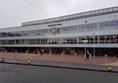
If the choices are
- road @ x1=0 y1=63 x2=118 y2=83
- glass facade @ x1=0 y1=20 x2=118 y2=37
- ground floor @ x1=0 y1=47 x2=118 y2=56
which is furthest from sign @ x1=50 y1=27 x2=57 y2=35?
road @ x1=0 y1=63 x2=118 y2=83

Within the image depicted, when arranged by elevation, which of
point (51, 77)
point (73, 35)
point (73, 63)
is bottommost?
point (73, 63)

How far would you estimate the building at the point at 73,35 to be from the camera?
59531 mm

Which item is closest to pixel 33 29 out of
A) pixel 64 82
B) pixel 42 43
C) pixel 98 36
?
pixel 42 43

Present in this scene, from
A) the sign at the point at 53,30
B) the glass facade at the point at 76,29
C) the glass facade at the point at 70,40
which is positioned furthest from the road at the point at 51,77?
the sign at the point at 53,30

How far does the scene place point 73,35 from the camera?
69.8 m

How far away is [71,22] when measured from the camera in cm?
7162

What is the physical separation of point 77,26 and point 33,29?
2321 cm

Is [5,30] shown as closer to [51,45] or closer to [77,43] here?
[51,45]

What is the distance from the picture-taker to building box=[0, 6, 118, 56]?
59531 millimetres

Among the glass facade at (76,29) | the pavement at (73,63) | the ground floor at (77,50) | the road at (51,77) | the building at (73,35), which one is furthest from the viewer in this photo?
the ground floor at (77,50)

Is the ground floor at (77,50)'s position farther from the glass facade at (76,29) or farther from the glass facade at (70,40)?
the glass facade at (76,29)

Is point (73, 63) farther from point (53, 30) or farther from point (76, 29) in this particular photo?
point (53, 30)

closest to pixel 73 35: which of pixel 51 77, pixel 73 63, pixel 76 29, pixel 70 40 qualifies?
pixel 70 40

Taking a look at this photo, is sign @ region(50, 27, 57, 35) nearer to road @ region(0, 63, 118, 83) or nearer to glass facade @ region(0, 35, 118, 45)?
glass facade @ region(0, 35, 118, 45)
